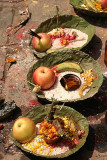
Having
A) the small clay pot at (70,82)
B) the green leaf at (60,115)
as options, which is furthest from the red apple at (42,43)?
the green leaf at (60,115)

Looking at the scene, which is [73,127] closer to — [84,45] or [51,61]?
[51,61]

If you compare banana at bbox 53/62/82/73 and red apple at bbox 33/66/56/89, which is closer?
red apple at bbox 33/66/56/89

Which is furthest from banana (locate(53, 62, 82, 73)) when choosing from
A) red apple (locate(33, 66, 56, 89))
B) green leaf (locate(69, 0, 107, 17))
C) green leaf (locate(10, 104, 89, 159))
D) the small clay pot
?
green leaf (locate(69, 0, 107, 17))

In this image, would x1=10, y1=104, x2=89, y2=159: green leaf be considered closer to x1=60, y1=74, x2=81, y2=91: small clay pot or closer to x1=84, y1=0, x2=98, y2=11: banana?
x1=60, y1=74, x2=81, y2=91: small clay pot

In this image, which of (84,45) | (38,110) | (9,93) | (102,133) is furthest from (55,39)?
(102,133)

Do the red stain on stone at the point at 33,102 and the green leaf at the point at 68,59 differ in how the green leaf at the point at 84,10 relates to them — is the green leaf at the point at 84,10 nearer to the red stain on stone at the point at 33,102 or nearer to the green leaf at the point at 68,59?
the green leaf at the point at 68,59

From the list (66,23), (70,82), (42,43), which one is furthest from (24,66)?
(66,23)
